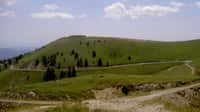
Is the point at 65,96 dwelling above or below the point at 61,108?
below

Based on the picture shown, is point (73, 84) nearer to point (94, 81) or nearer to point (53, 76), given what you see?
point (94, 81)

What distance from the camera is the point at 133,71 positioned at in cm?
18562

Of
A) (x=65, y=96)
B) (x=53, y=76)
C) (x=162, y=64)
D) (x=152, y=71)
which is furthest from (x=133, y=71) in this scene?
(x=65, y=96)

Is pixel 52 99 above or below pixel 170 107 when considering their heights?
below

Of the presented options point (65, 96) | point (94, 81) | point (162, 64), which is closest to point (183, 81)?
point (94, 81)

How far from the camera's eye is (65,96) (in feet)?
233

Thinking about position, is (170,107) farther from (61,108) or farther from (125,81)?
(125,81)

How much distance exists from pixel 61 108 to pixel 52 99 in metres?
46.2

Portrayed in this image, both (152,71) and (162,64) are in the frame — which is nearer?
(152,71)

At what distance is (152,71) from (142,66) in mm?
12191

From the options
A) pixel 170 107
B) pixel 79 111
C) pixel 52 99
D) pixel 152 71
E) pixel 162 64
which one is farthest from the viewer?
A: pixel 162 64

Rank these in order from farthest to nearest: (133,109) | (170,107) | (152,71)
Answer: (152,71) < (133,109) < (170,107)

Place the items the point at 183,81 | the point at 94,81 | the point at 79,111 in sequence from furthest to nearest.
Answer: the point at 94,81 < the point at 183,81 < the point at 79,111

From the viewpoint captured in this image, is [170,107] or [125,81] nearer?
[170,107]
